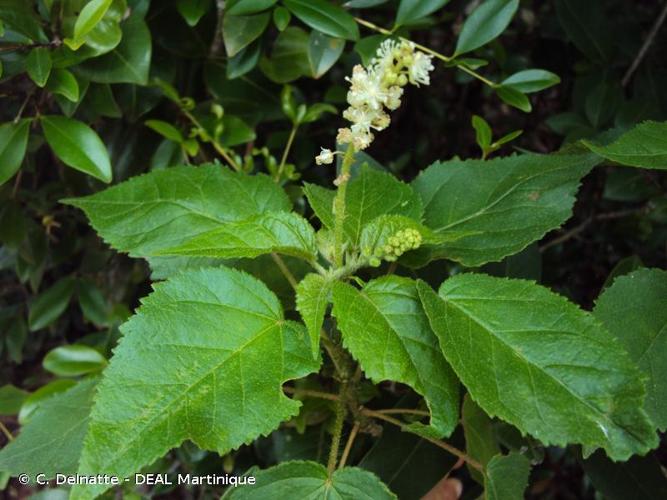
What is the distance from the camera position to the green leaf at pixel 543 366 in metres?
0.65

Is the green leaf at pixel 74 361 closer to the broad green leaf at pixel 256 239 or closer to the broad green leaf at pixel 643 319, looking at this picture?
the broad green leaf at pixel 256 239

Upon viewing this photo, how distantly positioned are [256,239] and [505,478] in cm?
41

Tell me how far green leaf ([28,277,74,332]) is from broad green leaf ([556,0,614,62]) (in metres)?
1.15

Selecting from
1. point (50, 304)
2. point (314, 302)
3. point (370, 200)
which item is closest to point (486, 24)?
point (370, 200)

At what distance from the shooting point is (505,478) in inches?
31.8

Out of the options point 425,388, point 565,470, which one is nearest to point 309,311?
point 425,388

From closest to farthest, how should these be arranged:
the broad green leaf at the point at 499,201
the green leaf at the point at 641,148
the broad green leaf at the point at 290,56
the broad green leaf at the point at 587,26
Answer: the green leaf at the point at 641,148, the broad green leaf at the point at 499,201, the broad green leaf at the point at 290,56, the broad green leaf at the point at 587,26

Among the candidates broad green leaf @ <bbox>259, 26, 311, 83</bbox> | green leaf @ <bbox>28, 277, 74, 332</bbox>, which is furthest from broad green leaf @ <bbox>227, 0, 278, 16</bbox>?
green leaf @ <bbox>28, 277, 74, 332</bbox>

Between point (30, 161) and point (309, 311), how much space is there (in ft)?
2.53

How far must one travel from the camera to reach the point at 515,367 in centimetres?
70

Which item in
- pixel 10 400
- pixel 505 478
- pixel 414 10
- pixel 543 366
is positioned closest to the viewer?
pixel 543 366

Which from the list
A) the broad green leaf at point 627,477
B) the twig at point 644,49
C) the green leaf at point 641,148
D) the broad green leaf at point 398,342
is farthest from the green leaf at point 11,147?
the twig at point 644,49

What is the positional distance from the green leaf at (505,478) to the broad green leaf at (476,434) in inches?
2.8

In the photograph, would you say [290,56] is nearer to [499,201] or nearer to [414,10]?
[414,10]
